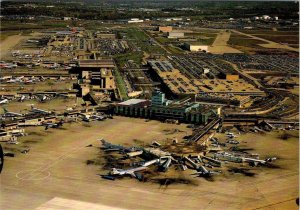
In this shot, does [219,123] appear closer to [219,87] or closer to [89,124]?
[89,124]

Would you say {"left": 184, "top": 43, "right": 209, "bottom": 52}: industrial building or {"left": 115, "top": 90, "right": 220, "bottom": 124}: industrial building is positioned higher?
{"left": 184, "top": 43, "right": 209, "bottom": 52}: industrial building

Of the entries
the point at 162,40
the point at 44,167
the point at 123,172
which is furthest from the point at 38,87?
the point at 162,40

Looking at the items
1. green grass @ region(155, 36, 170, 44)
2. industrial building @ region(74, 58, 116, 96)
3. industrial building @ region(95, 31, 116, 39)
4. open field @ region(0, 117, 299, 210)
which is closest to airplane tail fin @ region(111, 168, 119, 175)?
open field @ region(0, 117, 299, 210)

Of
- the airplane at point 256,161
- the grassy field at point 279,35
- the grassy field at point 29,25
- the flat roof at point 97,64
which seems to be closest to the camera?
the airplane at point 256,161

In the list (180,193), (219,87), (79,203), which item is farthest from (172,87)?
(79,203)

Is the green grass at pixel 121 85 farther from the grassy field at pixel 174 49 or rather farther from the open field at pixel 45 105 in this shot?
the grassy field at pixel 174 49

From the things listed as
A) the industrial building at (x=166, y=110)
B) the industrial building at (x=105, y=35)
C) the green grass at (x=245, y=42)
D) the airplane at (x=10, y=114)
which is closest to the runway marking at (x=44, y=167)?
the industrial building at (x=166, y=110)

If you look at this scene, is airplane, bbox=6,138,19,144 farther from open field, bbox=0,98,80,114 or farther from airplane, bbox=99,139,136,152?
open field, bbox=0,98,80,114
